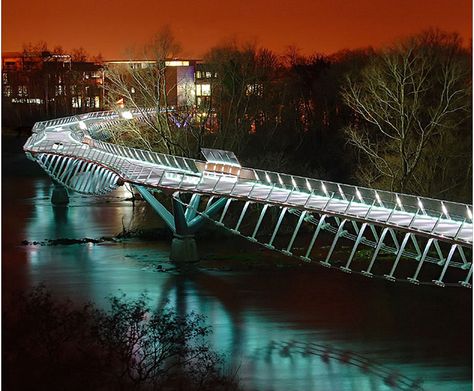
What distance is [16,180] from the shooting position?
69.6m

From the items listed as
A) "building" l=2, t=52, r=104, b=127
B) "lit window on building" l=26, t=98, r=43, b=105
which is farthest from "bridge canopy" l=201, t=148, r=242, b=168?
"lit window on building" l=26, t=98, r=43, b=105

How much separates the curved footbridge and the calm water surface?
3.68 feet

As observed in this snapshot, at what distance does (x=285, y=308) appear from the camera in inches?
1115

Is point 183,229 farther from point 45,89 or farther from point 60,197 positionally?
point 45,89

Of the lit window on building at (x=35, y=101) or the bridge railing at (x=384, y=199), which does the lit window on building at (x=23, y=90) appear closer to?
the lit window on building at (x=35, y=101)

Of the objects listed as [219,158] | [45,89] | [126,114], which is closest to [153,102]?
[126,114]

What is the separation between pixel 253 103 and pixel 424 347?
34.1 m

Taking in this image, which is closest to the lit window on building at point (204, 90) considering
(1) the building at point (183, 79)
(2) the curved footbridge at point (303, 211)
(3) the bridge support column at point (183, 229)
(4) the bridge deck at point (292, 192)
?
(1) the building at point (183, 79)

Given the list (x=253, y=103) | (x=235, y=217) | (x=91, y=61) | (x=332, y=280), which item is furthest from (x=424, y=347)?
(x=91, y=61)

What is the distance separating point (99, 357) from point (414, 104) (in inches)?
881

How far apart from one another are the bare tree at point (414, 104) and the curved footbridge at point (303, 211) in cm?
284

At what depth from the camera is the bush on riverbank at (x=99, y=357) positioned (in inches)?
747

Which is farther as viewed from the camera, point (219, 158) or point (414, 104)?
point (414, 104)

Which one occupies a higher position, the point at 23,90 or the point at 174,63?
the point at 174,63
